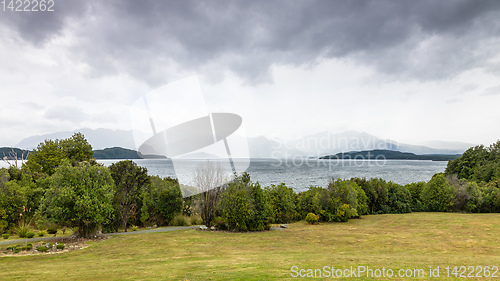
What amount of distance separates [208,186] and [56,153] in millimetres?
26960

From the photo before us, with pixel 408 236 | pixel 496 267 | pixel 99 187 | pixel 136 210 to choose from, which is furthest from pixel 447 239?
pixel 136 210

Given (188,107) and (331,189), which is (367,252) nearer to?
(188,107)

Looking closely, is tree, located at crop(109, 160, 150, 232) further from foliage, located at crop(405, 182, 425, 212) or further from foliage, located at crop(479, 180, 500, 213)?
foliage, located at crop(479, 180, 500, 213)

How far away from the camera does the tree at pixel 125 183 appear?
22.9 metres

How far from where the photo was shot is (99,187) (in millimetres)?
19312

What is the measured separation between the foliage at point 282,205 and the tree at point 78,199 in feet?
51.7

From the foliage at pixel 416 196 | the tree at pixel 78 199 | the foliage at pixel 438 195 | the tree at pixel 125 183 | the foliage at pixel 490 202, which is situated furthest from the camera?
the foliage at pixel 416 196

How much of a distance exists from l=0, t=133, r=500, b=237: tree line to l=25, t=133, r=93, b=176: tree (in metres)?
0.13

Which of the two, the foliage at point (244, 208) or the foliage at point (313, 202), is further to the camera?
the foliage at point (313, 202)

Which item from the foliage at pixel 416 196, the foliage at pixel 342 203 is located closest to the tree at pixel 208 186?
the foliage at pixel 342 203

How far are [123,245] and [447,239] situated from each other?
67.6 feet

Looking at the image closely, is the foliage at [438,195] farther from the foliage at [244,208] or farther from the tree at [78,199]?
the tree at [78,199]

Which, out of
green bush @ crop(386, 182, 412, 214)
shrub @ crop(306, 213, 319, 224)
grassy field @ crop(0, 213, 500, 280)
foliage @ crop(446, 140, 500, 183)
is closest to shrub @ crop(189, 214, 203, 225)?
grassy field @ crop(0, 213, 500, 280)

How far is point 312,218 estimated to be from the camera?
2572 cm
